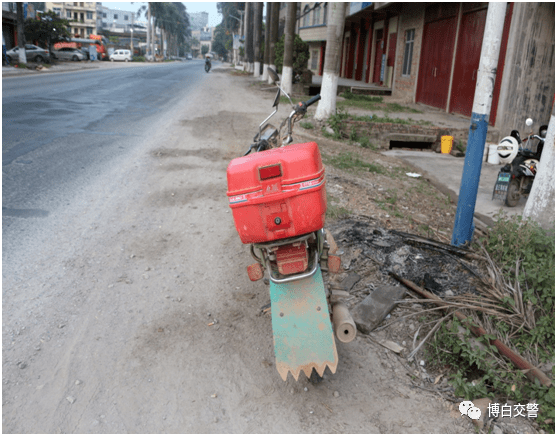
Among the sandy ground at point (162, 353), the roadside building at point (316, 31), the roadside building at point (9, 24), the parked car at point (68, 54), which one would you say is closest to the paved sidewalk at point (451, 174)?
the sandy ground at point (162, 353)

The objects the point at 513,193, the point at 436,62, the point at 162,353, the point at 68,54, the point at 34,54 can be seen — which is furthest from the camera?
the point at 68,54

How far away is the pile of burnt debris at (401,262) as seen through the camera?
12.5 feet

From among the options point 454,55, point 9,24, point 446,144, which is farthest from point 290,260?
point 9,24

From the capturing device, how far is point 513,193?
6141 mm

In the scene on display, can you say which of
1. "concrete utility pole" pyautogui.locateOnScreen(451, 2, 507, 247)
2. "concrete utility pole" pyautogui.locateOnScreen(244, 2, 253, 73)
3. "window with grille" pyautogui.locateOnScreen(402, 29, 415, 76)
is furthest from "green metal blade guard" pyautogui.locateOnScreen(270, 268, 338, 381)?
"concrete utility pole" pyautogui.locateOnScreen(244, 2, 253, 73)

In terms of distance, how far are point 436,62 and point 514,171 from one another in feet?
33.3

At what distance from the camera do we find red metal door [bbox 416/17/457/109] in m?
14.0

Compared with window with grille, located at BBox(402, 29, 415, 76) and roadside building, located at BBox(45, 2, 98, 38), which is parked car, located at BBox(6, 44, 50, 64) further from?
roadside building, located at BBox(45, 2, 98, 38)

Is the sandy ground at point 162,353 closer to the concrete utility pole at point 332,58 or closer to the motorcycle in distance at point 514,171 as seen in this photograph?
the motorcycle in distance at point 514,171

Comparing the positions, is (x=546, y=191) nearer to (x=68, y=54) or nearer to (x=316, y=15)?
(x=316, y=15)

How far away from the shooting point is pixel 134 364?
287 cm

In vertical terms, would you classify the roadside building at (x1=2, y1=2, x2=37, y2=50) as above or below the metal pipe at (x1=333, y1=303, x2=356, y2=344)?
above

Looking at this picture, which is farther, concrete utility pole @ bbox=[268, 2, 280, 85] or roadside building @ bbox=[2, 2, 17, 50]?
roadside building @ bbox=[2, 2, 17, 50]

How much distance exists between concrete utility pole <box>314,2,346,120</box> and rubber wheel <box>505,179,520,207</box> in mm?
5943
